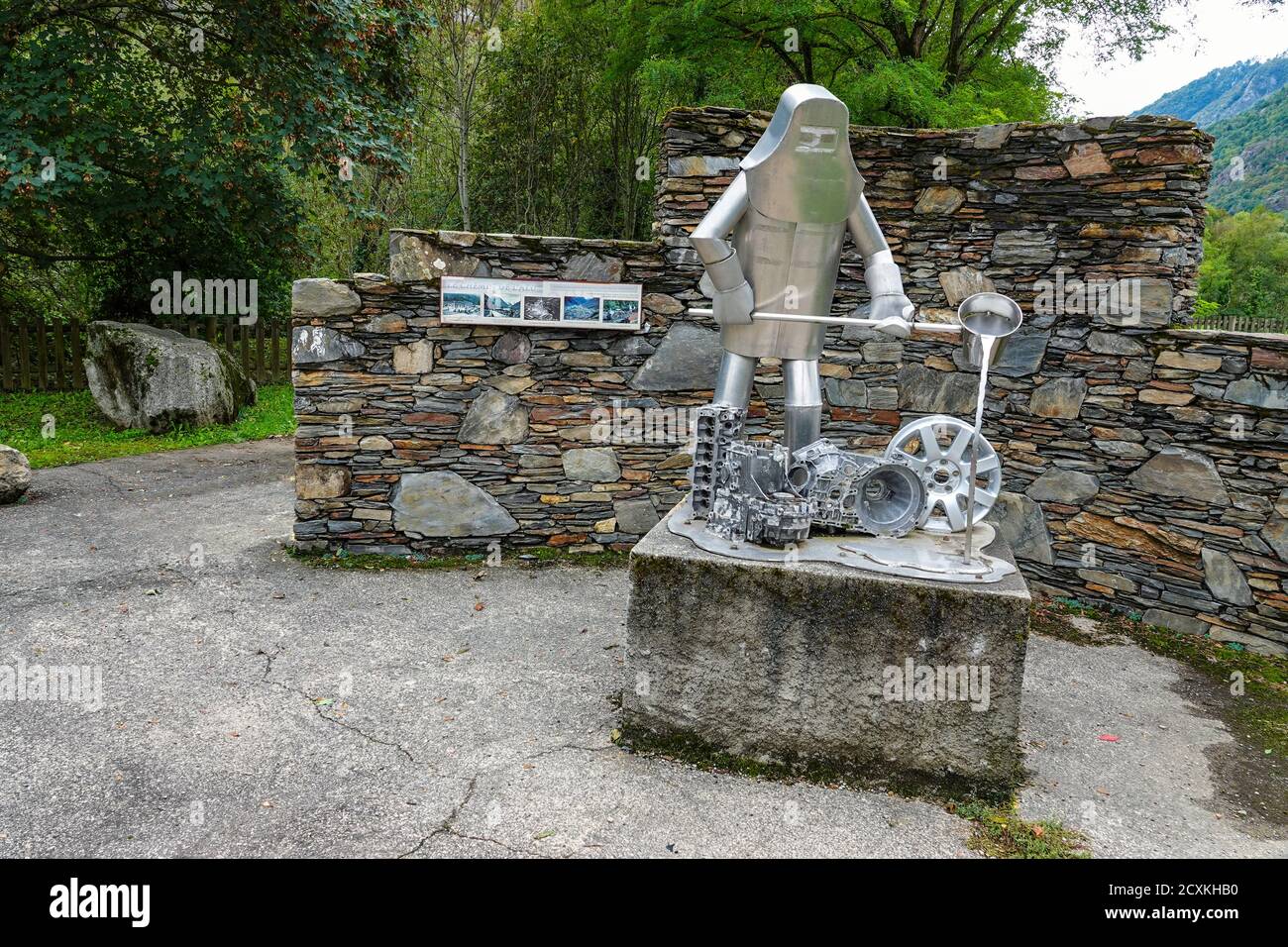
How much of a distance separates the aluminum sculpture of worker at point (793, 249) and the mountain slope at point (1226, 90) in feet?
215

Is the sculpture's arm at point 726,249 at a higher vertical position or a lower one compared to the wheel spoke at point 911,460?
higher

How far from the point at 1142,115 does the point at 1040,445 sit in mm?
2149

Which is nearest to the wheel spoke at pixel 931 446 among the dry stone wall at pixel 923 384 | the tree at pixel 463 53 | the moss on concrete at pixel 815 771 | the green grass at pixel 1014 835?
the moss on concrete at pixel 815 771

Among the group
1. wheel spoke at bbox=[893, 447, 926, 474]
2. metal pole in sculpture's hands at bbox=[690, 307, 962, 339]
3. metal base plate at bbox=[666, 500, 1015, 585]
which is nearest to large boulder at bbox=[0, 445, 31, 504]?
metal base plate at bbox=[666, 500, 1015, 585]

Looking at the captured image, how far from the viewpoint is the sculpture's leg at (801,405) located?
12.5 feet

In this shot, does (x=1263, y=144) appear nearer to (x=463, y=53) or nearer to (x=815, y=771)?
A: (x=463, y=53)

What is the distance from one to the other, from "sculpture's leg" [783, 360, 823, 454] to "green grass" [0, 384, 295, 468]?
7.82 m

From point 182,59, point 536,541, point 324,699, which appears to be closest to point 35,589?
point 324,699

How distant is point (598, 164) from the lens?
1391 centimetres

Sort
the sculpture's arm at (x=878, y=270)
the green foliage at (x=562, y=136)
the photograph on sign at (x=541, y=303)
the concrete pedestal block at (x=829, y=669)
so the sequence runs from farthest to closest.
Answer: the green foliage at (x=562, y=136) < the photograph on sign at (x=541, y=303) < the sculpture's arm at (x=878, y=270) < the concrete pedestal block at (x=829, y=669)

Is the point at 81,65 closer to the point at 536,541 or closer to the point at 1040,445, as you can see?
the point at 536,541

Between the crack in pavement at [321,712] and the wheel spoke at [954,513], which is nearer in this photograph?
the crack in pavement at [321,712]

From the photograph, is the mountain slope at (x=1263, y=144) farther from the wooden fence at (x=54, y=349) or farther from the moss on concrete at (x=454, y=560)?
the wooden fence at (x=54, y=349)

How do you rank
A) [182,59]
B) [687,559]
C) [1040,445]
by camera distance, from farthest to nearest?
[182,59]
[1040,445]
[687,559]
